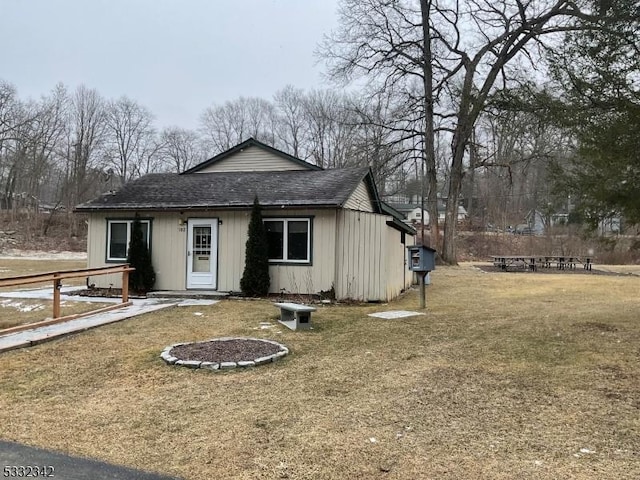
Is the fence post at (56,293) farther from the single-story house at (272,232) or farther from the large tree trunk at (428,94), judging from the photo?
the large tree trunk at (428,94)

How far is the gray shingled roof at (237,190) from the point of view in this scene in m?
11.9

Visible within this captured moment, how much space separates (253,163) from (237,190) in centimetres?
305

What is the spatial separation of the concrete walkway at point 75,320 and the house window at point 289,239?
1.98m

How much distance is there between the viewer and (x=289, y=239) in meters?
11.9

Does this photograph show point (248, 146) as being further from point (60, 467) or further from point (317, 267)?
point (60, 467)

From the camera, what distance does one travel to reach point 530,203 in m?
46.2

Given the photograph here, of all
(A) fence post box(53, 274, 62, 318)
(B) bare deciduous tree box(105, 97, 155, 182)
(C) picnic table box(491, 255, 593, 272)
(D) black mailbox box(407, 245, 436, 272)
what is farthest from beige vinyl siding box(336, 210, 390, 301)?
(B) bare deciduous tree box(105, 97, 155, 182)

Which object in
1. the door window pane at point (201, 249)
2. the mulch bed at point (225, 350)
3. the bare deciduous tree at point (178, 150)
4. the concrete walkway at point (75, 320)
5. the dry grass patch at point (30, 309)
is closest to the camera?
the mulch bed at point (225, 350)

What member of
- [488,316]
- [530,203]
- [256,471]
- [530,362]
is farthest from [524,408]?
[530,203]

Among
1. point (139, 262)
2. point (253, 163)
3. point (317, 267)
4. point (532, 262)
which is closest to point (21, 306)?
point (139, 262)

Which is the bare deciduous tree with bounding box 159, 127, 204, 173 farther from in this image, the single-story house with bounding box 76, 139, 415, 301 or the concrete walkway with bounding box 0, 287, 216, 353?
the concrete walkway with bounding box 0, 287, 216, 353

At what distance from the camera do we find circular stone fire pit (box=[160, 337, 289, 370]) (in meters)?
5.46

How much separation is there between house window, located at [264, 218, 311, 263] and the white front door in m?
1.46

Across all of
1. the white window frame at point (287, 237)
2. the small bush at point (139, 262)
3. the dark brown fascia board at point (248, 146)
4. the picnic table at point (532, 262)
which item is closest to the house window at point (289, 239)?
the white window frame at point (287, 237)
